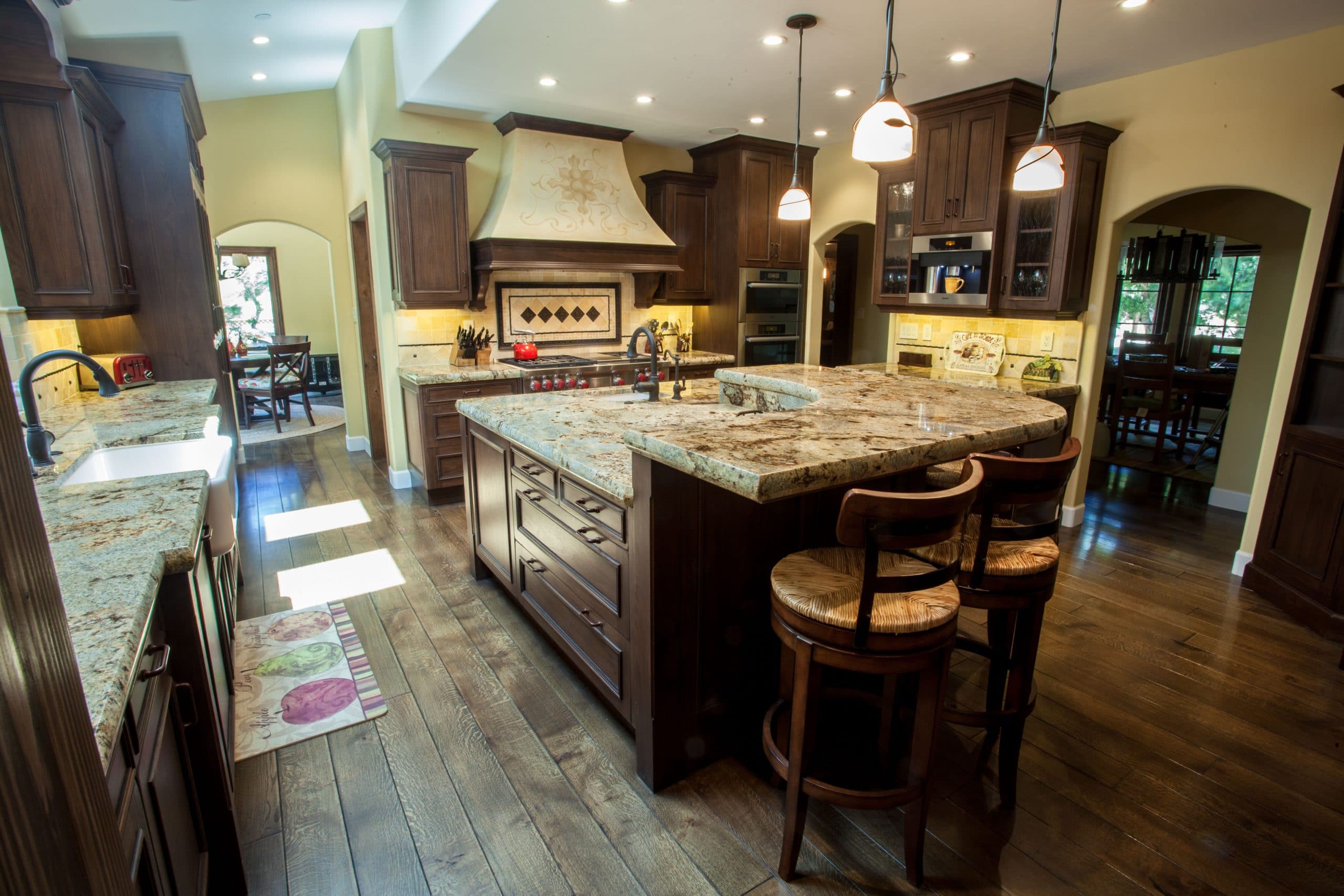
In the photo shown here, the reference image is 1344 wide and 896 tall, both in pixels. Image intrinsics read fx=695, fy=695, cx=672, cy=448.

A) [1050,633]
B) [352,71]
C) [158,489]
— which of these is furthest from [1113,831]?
[352,71]

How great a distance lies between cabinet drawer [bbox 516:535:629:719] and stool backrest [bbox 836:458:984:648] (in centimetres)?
97

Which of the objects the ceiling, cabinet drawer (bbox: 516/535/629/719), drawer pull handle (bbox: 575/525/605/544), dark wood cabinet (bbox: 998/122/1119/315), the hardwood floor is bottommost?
the hardwood floor

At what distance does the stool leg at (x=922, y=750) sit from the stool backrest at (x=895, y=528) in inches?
9.4

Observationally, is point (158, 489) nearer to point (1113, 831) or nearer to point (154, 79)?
point (1113, 831)

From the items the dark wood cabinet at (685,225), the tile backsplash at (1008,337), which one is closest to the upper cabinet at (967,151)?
the tile backsplash at (1008,337)

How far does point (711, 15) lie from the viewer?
3.17m

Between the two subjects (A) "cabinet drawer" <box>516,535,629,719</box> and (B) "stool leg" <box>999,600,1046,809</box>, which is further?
(A) "cabinet drawer" <box>516,535,629,719</box>

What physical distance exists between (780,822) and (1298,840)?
1453mm

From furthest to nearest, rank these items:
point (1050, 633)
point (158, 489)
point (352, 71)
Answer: point (352, 71), point (1050, 633), point (158, 489)

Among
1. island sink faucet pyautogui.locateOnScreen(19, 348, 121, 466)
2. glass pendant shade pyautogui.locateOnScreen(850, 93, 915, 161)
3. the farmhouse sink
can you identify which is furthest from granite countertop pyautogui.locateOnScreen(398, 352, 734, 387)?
glass pendant shade pyautogui.locateOnScreen(850, 93, 915, 161)

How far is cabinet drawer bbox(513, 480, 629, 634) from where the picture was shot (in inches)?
87.3

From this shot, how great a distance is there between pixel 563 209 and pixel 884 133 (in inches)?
129

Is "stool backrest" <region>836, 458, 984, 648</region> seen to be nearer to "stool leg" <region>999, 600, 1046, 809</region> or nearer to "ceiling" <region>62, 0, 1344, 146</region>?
"stool leg" <region>999, 600, 1046, 809</region>

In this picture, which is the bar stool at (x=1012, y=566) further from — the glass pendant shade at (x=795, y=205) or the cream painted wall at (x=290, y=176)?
the cream painted wall at (x=290, y=176)
